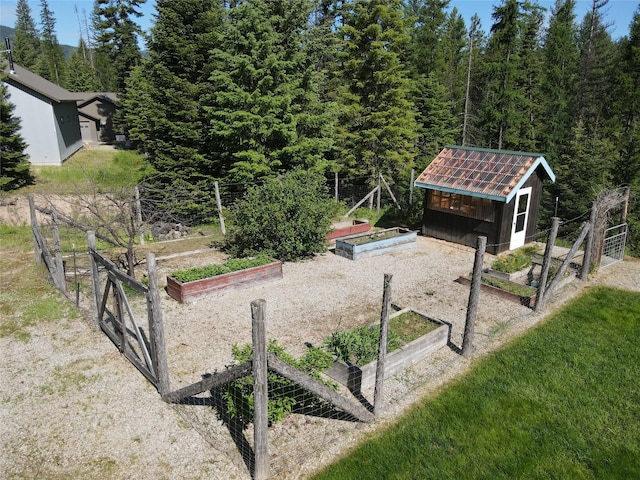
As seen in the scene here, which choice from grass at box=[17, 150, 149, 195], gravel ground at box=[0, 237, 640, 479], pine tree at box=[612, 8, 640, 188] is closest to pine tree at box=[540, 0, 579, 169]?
pine tree at box=[612, 8, 640, 188]

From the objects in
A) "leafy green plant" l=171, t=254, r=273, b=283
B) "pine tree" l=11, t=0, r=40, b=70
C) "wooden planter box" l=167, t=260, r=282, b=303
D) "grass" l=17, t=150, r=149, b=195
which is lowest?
"wooden planter box" l=167, t=260, r=282, b=303

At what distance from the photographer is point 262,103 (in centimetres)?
1725

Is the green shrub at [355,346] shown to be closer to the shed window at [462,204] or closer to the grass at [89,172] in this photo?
the shed window at [462,204]

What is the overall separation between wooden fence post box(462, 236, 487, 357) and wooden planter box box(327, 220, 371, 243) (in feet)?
26.0

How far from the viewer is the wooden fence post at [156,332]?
19.0ft

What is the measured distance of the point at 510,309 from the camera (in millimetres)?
9773

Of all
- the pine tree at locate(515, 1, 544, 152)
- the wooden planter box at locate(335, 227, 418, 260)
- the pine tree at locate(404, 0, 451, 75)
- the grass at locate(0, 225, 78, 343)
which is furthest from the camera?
the pine tree at locate(404, 0, 451, 75)

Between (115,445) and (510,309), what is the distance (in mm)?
8099

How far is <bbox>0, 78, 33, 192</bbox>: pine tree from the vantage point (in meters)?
21.6

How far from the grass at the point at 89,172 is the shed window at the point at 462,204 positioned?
12.8 meters

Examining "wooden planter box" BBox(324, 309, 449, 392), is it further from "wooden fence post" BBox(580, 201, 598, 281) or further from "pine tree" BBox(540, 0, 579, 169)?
"pine tree" BBox(540, 0, 579, 169)

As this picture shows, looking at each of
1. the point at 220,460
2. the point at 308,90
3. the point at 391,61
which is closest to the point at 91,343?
the point at 220,460

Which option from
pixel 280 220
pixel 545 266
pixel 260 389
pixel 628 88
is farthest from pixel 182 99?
pixel 628 88

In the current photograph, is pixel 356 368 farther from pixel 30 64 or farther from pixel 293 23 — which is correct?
pixel 30 64
